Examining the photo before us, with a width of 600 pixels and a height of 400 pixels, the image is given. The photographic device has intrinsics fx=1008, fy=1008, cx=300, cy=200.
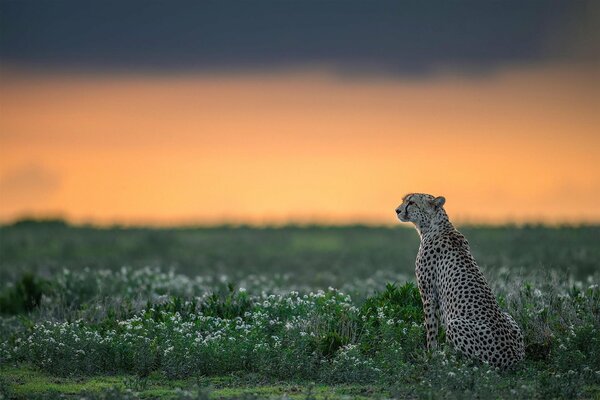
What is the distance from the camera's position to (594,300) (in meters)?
Answer: 16.0

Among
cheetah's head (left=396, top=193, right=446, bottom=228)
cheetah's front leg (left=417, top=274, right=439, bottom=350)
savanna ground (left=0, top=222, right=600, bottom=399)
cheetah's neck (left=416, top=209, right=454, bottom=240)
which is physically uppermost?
cheetah's head (left=396, top=193, right=446, bottom=228)

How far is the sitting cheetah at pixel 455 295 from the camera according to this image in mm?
12852

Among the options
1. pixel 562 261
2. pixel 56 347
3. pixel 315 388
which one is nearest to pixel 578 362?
pixel 315 388

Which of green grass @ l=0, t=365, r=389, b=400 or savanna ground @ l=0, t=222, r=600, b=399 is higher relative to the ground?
savanna ground @ l=0, t=222, r=600, b=399

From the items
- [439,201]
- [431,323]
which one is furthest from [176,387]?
[439,201]

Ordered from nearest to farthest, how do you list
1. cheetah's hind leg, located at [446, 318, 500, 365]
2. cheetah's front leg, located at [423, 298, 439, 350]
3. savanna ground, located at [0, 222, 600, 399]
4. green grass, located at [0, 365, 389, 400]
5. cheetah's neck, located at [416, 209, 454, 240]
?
1. green grass, located at [0, 365, 389, 400]
2. savanna ground, located at [0, 222, 600, 399]
3. cheetah's hind leg, located at [446, 318, 500, 365]
4. cheetah's front leg, located at [423, 298, 439, 350]
5. cheetah's neck, located at [416, 209, 454, 240]

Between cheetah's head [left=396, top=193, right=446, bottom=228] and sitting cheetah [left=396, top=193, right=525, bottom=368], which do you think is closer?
sitting cheetah [left=396, top=193, right=525, bottom=368]

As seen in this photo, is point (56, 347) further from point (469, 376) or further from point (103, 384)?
point (469, 376)

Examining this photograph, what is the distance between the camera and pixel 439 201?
1407 cm

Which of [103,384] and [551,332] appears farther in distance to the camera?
[551,332]

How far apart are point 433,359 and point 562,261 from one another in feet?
58.4

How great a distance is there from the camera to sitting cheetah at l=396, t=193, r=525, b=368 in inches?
506

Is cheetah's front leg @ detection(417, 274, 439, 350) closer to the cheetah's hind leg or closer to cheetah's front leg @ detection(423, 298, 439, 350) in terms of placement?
cheetah's front leg @ detection(423, 298, 439, 350)

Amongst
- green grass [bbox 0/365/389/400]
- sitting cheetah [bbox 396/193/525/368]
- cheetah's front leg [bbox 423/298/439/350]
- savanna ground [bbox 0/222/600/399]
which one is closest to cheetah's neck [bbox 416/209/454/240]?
sitting cheetah [bbox 396/193/525/368]
